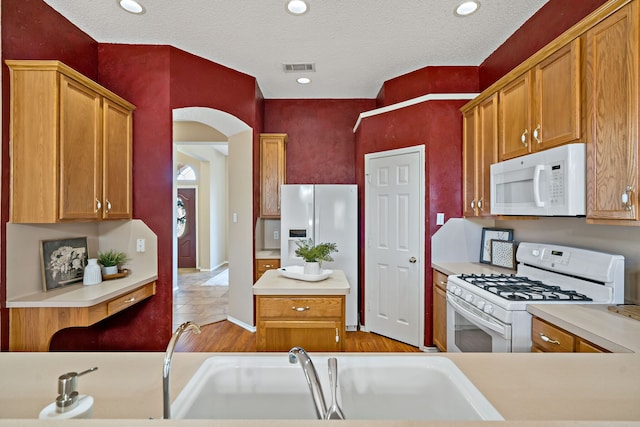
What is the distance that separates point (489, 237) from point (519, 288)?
1.10 m

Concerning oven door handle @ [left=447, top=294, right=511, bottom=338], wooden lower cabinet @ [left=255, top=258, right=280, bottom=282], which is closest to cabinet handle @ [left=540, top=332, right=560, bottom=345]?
oven door handle @ [left=447, top=294, right=511, bottom=338]

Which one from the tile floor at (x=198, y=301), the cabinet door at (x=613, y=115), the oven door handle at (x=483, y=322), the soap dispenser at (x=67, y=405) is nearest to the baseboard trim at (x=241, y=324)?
the tile floor at (x=198, y=301)

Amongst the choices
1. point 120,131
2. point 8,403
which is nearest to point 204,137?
point 120,131

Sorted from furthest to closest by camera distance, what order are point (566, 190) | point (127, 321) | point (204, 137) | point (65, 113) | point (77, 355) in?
point (204, 137) < point (127, 321) < point (65, 113) < point (566, 190) < point (77, 355)

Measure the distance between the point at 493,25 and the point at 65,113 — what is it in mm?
3268

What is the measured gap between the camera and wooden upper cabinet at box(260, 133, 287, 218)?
424cm

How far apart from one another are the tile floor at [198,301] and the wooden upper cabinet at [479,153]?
10.6 feet

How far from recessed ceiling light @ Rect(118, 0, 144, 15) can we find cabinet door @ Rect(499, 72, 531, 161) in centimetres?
280

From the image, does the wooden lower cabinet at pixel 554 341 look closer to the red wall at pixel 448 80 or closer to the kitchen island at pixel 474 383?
the kitchen island at pixel 474 383

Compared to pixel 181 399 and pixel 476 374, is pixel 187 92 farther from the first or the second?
pixel 476 374

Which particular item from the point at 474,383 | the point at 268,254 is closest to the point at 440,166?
the point at 268,254

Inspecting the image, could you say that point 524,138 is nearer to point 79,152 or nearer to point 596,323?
point 596,323

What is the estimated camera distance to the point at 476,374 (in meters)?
0.96

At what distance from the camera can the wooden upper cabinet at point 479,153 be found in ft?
8.71
